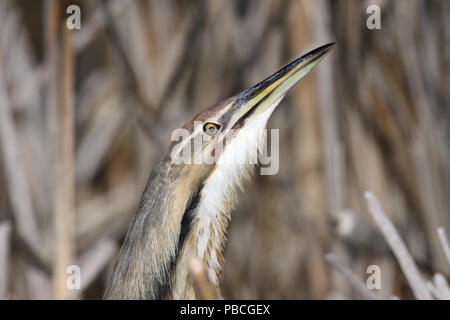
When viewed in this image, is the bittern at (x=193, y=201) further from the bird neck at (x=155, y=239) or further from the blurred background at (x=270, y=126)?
the blurred background at (x=270, y=126)

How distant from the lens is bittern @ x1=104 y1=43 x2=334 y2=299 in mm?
876

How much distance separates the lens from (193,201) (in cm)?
93

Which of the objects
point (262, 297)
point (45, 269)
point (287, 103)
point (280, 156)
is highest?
point (287, 103)

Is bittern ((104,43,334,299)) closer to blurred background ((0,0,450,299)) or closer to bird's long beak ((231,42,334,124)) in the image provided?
bird's long beak ((231,42,334,124))

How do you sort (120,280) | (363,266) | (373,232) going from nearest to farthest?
(120,280)
(373,232)
(363,266)

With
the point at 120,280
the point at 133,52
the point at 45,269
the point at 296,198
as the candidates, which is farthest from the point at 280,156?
the point at 120,280

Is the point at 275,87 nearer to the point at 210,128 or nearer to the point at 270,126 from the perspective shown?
the point at 210,128

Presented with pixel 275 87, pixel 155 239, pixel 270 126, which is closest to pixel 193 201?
pixel 155 239

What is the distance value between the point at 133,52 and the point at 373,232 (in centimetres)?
78

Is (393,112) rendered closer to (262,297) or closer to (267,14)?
(267,14)

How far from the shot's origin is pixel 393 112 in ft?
5.08

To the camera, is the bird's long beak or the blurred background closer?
the bird's long beak

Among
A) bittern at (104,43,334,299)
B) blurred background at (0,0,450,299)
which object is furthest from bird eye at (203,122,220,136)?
blurred background at (0,0,450,299)

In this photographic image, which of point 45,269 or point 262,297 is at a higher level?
point 45,269
